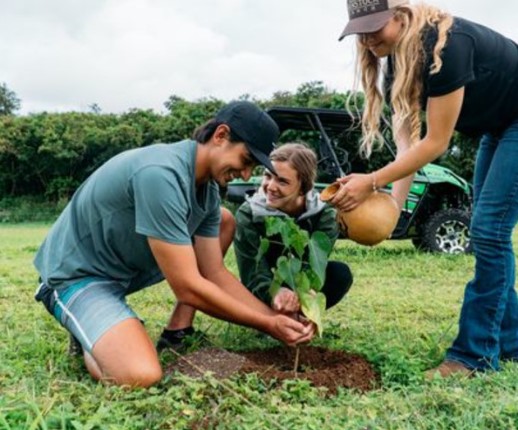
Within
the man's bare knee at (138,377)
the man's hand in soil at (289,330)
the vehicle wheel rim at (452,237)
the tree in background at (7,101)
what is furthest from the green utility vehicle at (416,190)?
the tree in background at (7,101)

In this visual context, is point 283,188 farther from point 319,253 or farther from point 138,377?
point 138,377

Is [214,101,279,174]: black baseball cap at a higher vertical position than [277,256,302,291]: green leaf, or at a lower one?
higher

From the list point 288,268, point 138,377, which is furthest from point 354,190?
point 138,377

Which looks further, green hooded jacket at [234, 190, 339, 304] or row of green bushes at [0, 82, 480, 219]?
row of green bushes at [0, 82, 480, 219]

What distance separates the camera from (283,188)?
340 cm

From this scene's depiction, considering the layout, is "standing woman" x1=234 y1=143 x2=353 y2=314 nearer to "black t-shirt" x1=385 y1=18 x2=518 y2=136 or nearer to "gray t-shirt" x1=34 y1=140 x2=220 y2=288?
"gray t-shirt" x1=34 y1=140 x2=220 y2=288

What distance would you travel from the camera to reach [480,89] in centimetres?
280

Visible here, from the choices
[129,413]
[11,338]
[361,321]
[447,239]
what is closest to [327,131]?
[447,239]

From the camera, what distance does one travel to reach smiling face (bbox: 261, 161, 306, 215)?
3359mm

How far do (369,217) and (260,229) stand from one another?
70 centimetres

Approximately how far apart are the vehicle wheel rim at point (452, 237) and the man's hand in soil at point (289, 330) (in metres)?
5.11

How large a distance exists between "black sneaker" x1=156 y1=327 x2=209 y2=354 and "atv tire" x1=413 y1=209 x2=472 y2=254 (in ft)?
15.3

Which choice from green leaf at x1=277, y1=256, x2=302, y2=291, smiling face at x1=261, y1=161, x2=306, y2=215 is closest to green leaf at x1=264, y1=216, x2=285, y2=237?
green leaf at x1=277, y1=256, x2=302, y2=291

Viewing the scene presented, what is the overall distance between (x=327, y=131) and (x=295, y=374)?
16.8ft
